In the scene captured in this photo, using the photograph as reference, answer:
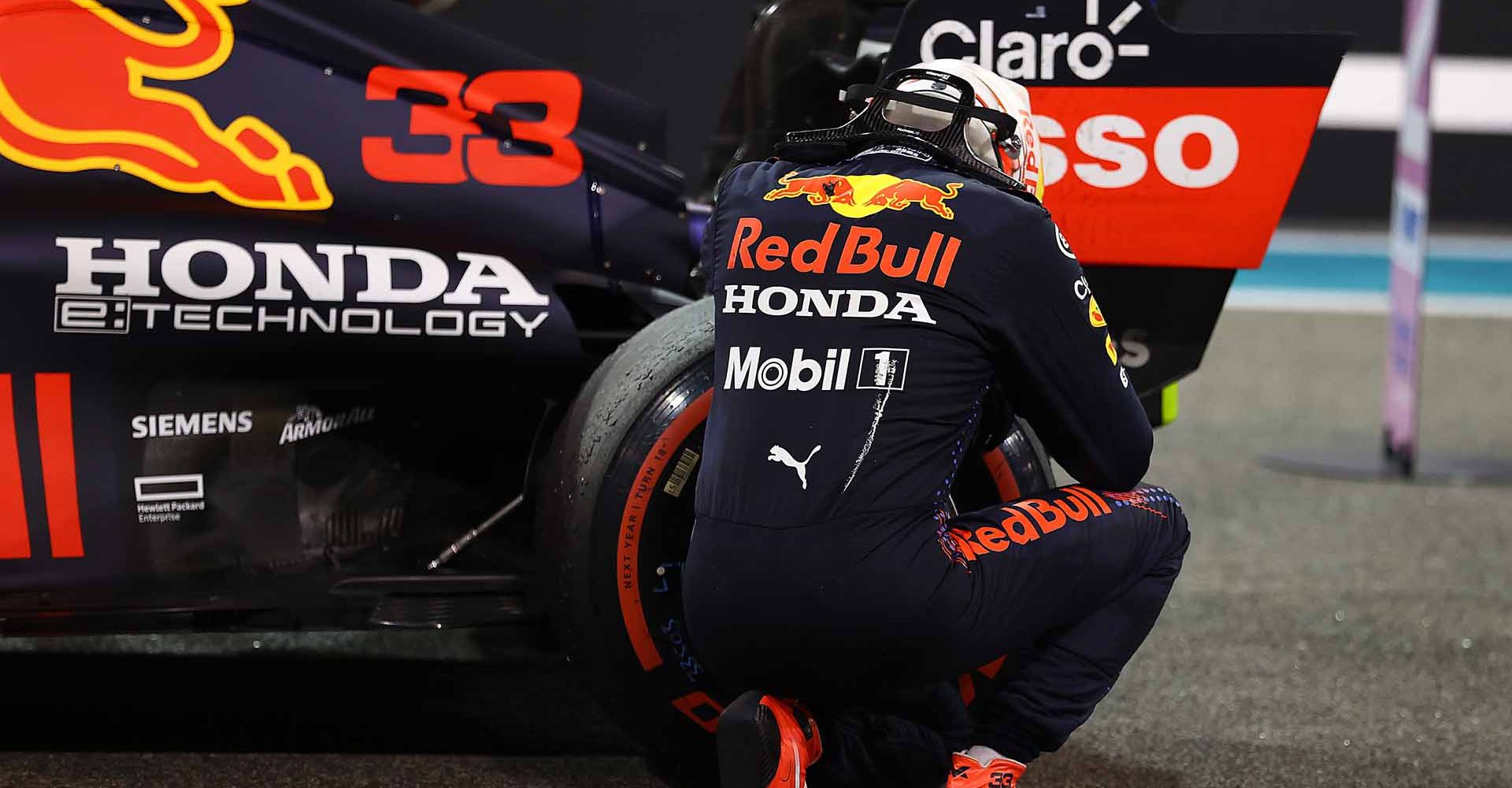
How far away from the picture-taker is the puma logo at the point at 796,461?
230 centimetres

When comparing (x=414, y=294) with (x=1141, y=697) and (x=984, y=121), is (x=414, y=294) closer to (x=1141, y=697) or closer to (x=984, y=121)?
(x=984, y=121)

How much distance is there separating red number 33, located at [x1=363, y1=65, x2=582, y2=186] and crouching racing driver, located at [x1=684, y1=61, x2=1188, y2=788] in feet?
1.60

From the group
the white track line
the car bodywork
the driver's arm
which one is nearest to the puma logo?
the driver's arm

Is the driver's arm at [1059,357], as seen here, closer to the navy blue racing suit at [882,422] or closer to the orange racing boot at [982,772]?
the navy blue racing suit at [882,422]

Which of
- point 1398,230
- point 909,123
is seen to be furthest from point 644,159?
point 1398,230

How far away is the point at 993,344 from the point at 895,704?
23.9 inches

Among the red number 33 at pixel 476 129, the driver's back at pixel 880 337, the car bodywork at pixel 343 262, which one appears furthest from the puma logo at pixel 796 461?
the red number 33 at pixel 476 129

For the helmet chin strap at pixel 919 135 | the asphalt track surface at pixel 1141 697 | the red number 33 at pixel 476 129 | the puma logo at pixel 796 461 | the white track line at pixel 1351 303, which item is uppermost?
the helmet chin strap at pixel 919 135

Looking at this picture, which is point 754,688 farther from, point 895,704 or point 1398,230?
point 1398,230

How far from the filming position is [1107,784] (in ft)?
9.48

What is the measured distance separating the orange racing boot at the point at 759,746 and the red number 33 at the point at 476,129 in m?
1.01

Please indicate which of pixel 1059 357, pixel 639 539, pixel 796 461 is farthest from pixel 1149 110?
pixel 639 539

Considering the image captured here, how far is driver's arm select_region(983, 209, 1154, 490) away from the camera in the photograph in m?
2.32

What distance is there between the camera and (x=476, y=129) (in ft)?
9.43
